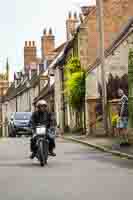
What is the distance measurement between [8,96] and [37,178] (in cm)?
11003

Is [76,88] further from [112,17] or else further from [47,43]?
[47,43]

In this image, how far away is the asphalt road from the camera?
11.2 m

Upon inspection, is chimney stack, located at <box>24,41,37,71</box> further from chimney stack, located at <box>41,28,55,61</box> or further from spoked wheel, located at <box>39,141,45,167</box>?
spoked wheel, located at <box>39,141,45,167</box>

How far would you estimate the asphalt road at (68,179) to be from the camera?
11.2m

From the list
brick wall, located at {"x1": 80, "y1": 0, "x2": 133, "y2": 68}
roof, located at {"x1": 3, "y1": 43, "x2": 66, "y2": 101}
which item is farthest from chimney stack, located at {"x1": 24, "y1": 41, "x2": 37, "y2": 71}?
brick wall, located at {"x1": 80, "y1": 0, "x2": 133, "y2": 68}

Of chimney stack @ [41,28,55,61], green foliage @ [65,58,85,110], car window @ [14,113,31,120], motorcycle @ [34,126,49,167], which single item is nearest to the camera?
motorcycle @ [34,126,49,167]

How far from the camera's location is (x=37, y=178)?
45.9 feet

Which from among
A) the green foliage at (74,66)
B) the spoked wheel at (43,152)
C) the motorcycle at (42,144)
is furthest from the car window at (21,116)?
the spoked wheel at (43,152)

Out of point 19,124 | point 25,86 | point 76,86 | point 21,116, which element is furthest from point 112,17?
point 25,86

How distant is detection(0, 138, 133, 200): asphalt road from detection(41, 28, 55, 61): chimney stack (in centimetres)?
6059

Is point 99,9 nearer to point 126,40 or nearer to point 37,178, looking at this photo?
point 126,40

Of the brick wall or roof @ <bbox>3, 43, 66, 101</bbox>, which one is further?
roof @ <bbox>3, 43, 66, 101</bbox>

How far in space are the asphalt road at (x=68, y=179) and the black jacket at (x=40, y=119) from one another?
3.36 feet

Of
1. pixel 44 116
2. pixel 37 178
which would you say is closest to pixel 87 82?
pixel 44 116
